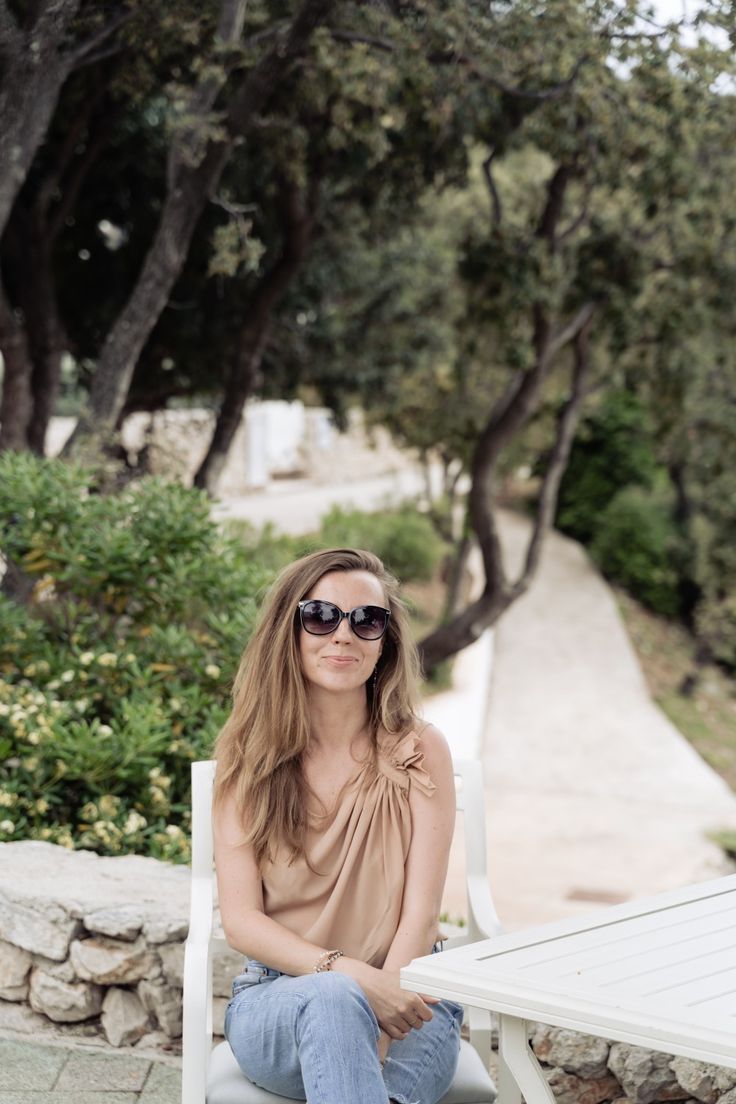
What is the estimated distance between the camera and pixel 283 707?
2.64 m

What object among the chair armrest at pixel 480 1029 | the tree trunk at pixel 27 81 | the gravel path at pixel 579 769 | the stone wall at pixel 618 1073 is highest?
the tree trunk at pixel 27 81

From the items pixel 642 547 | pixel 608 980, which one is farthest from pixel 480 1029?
pixel 642 547

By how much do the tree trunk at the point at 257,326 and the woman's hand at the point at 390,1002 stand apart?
6.89 m

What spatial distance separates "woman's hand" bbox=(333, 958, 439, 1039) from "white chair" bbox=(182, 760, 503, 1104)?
200 mm

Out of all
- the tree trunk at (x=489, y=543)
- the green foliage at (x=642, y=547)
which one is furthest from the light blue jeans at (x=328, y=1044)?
the green foliage at (x=642, y=547)

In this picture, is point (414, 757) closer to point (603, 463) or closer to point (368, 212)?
point (368, 212)

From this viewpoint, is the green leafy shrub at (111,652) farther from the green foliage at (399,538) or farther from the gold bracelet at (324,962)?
the green foliage at (399,538)

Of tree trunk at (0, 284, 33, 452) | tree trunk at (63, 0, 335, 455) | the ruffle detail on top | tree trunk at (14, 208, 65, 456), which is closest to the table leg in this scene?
the ruffle detail on top

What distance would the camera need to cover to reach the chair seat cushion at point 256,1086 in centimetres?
236

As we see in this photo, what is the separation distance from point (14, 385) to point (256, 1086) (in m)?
5.79

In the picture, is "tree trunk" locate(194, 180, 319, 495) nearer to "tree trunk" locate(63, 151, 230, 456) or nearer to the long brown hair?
"tree trunk" locate(63, 151, 230, 456)

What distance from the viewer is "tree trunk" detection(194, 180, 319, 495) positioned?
9141 millimetres

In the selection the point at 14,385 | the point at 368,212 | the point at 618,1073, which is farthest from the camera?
the point at 368,212

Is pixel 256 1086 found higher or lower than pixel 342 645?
lower
